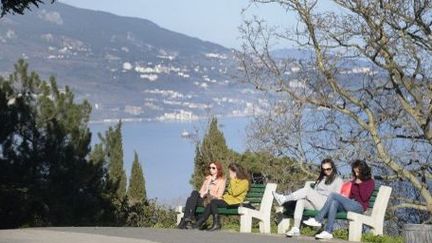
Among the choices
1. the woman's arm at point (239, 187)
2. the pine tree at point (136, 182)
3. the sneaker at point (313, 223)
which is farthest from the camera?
the pine tree at point (136, 182)

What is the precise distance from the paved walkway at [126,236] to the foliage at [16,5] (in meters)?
2.87

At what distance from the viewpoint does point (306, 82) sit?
72.7ft

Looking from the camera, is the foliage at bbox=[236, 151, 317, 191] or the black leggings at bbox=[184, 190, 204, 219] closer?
the black leggings at bbox=[184, 190, 204, 219]

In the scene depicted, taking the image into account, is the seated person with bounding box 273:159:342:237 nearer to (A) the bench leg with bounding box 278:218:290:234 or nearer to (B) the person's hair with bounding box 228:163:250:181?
(A) the bench leg with bounding box 278:218:290:234

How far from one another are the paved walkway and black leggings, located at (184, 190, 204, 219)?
73 centimetres

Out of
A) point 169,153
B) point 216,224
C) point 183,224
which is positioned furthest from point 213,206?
point 169,153

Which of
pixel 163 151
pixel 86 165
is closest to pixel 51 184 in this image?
pixel 86 165

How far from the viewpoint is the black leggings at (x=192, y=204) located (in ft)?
46.3

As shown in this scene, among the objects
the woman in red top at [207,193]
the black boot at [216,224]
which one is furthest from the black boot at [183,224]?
the black boot at [216,224]

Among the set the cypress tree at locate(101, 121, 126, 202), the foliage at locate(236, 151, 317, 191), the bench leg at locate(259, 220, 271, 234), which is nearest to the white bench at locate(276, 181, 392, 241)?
the bench leg at locate(259, 220, 271, 234)

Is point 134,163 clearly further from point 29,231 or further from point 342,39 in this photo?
point 29,231

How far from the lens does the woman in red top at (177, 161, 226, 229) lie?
14.1 m

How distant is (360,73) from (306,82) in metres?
1.38

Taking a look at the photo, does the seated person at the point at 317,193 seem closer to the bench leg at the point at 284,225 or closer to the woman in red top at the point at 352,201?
the woman in red top at the point at 352,201
